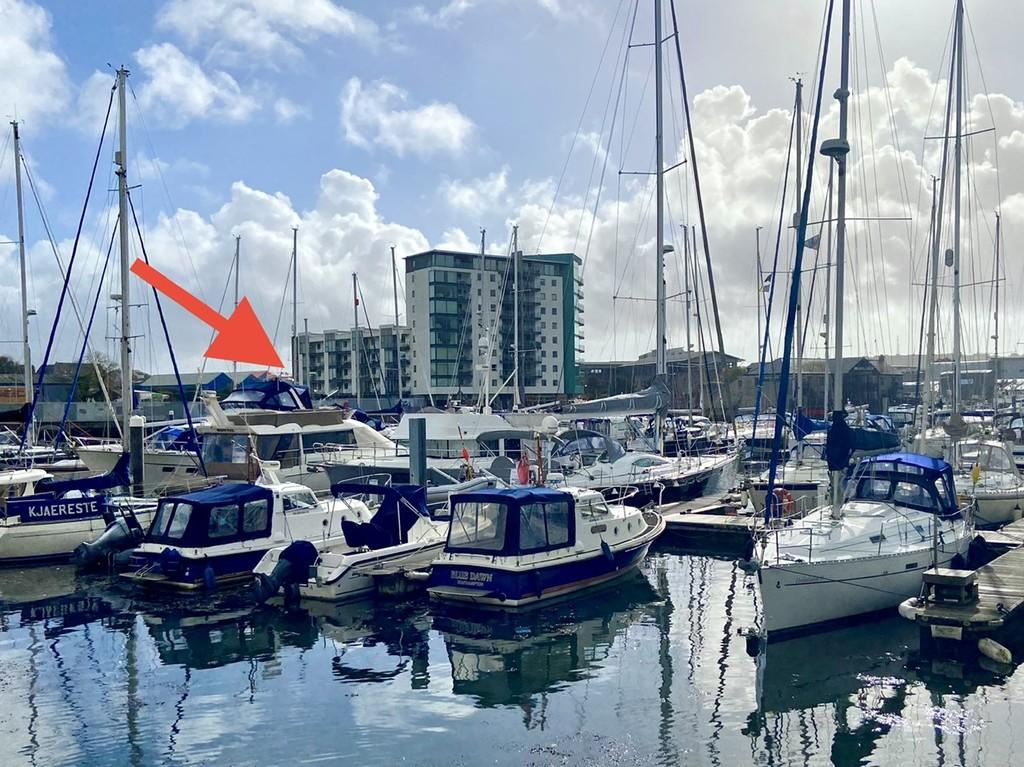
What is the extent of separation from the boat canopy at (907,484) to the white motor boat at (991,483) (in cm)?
507

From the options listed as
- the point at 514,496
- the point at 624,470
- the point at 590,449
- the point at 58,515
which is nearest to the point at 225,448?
the point at 58,515

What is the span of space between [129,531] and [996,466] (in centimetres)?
2655

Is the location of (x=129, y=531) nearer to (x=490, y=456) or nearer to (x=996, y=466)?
(x=490, y=456)

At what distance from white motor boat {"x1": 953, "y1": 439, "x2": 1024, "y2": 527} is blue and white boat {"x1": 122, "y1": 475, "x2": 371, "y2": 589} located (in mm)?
18282

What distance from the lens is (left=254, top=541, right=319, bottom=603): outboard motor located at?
64.4 ft

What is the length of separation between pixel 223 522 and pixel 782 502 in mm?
14131

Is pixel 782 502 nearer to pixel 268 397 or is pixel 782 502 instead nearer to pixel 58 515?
pixel 58 515

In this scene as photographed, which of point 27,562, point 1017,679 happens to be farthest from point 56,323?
point 1017,679

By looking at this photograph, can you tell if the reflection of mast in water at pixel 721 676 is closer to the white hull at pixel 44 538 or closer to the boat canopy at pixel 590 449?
the boat canopy at pixel 590 449

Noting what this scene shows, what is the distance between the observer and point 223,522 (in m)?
22.0

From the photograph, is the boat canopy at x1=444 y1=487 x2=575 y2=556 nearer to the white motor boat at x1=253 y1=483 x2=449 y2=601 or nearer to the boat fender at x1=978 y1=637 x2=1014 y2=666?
the white motor boat at x1=253 y1=483 x2=449 y2=601

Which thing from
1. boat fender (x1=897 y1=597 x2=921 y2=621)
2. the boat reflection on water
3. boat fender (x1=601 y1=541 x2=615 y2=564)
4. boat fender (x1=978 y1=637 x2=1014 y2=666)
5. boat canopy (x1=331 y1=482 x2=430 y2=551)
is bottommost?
the boat reflection on water

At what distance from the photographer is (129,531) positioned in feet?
79.9

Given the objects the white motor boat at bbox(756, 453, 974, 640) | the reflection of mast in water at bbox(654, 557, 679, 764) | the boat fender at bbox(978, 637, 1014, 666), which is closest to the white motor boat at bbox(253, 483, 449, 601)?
the reflection of mast in water at bbox(654, 557, 679, 764)
